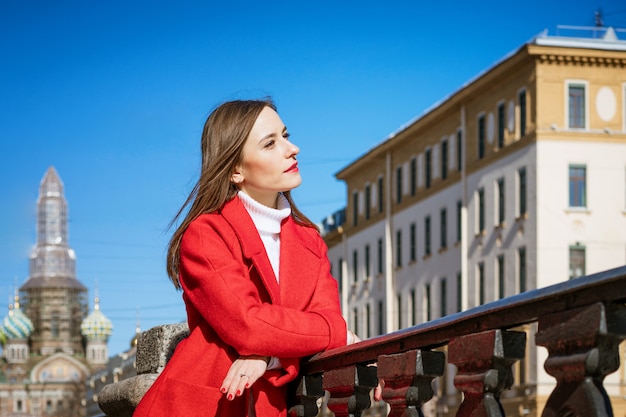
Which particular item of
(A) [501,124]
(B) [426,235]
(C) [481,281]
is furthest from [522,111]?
(B) [426,235]

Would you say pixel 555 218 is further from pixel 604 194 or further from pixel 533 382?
pixel 533 382

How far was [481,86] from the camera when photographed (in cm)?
5394

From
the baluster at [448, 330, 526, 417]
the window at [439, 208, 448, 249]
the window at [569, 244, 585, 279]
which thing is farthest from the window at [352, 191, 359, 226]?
the baluster at [448, 330, 526, 417]

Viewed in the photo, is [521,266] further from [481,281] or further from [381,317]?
[381,317]

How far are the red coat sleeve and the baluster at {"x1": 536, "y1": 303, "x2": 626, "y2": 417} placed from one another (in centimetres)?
143

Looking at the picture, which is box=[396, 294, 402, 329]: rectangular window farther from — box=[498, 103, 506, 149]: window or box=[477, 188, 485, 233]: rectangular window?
box=[498, 103, 506, 149]: window

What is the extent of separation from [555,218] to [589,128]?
12.0 feet

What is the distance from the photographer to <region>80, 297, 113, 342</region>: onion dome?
611ft

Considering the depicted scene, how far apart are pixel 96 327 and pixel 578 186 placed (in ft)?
463

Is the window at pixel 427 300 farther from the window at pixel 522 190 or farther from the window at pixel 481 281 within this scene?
the window at pixel 522 190

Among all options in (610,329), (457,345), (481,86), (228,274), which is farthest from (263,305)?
(481,86)

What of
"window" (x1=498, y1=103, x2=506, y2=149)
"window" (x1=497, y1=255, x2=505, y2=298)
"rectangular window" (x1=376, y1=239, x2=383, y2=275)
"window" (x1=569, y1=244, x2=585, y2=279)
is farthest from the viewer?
"rectangular window" (x1=376, y1=239, x2=383, y2=275)

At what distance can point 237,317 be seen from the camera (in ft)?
14.0

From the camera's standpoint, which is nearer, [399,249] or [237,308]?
[237,308]
